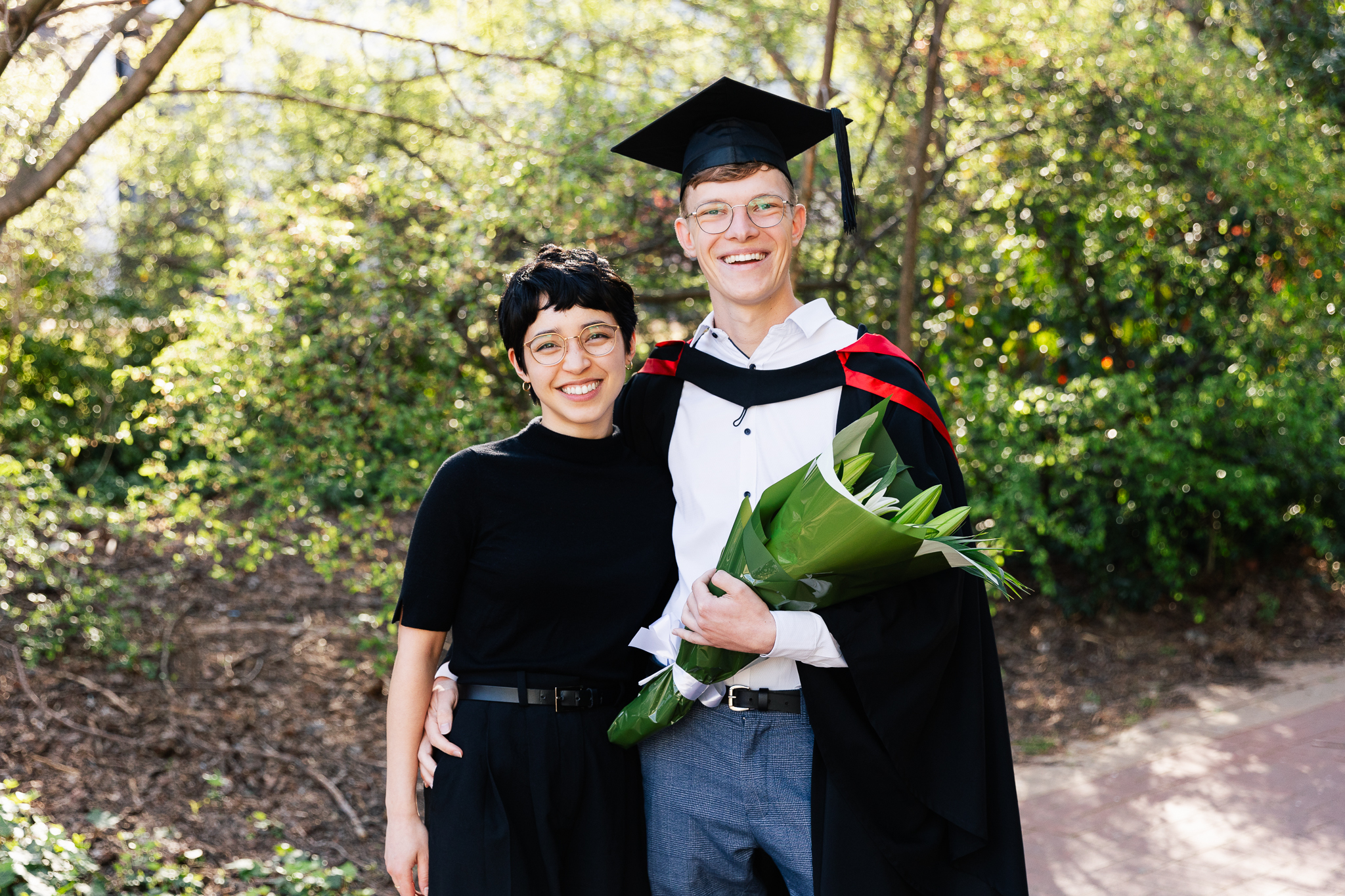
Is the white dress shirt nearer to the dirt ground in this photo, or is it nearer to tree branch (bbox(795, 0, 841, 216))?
tree branch (bbox(795, 0, 841, 216))

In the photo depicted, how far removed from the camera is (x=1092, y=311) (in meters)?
6.57

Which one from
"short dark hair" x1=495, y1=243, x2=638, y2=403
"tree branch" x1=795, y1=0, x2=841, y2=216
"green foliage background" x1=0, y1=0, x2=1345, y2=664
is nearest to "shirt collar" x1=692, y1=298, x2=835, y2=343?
"short dark hair" x1=495, y1=243, x2=638, y2=403

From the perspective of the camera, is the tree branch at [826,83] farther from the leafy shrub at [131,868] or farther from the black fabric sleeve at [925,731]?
the leafy shrub at [131,868]

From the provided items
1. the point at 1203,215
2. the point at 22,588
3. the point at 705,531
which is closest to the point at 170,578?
the point at 22,588

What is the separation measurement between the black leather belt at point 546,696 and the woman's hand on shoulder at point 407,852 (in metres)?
0.29

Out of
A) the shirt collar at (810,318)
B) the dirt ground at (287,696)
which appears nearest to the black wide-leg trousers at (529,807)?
the shirt collar at (810,318)

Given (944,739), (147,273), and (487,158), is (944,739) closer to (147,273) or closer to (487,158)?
(487,158)

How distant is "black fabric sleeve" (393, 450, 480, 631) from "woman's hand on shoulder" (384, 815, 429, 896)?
410mm

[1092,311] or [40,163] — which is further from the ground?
[40,163]

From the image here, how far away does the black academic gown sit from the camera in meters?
2.14

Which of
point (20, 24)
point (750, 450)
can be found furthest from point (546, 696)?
point (20, 24)

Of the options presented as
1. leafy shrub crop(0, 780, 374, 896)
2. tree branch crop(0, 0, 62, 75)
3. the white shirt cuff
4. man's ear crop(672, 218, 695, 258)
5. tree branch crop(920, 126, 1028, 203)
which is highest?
tree branch crop(920, 126, 1028, 203)

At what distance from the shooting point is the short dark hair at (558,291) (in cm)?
237

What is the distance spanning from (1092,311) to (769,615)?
5.19 meters
